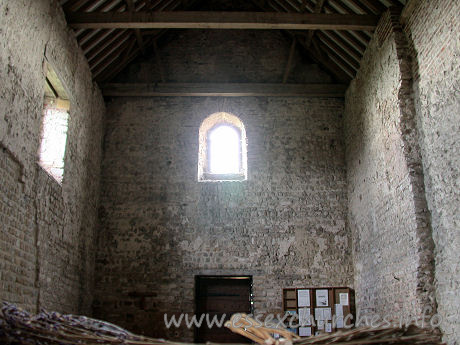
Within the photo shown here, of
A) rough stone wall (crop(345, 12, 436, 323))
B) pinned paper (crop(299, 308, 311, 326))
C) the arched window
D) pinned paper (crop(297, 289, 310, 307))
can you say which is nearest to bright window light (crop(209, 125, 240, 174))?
the arched window

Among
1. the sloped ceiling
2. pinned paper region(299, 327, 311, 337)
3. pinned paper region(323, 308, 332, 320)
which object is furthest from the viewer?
pinned paper region(323, 308, 332, 320)

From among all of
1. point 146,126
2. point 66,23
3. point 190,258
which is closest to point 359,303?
point 190,258

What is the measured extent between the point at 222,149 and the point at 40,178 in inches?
155

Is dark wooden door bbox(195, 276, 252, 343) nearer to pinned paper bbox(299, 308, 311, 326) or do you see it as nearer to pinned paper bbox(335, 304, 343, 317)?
pinned paper bbox(299, 308, 311, 326)

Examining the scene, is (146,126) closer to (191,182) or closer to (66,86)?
(191,182)

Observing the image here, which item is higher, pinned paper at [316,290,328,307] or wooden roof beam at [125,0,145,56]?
wooden roof beam at [125,0,145,56]

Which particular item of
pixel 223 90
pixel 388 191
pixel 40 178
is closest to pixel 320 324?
pixel 388 191

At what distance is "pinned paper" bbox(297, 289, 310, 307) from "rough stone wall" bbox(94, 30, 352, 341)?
21cm

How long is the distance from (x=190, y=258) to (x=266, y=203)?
159cm

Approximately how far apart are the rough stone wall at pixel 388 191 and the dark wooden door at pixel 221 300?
6.16 ft

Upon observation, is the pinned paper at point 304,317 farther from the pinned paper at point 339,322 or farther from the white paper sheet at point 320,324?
the pinned paper at point 339,322

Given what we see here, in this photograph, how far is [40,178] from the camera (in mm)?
6223

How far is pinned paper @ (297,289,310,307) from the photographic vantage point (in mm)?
8031

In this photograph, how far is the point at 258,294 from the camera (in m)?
8.24
